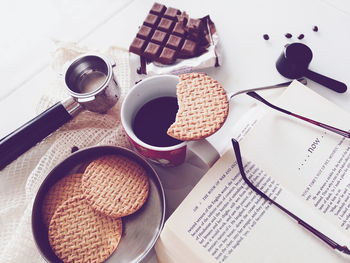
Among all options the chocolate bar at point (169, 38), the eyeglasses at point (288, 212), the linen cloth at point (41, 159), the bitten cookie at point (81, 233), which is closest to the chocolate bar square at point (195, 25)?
the chocolate bar at point (169, 38)

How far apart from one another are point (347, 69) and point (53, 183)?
0.58 metres

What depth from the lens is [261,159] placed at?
52 cm

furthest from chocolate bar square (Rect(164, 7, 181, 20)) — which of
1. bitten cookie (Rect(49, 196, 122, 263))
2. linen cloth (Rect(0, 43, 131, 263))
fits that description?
bitten cookie (Rect(49, 196, 122, 263))

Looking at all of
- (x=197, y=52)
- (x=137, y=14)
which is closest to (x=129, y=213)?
(x=197, y=52)

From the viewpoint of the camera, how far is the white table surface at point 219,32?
2.16ft

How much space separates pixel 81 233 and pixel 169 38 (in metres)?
0.38

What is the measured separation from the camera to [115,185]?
0.51 meters

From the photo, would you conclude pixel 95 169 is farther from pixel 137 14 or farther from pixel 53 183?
pixel 137 14

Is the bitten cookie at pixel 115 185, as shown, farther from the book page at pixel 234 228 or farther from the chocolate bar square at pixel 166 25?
the chocolate bar square at pixel 166 25

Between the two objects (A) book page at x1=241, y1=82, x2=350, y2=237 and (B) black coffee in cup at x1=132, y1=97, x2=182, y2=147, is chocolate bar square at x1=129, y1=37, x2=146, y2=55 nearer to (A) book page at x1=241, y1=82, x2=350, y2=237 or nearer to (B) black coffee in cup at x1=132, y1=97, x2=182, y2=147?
(B) black coffee in cup at x1=132, y1=97, x2=182, y2=147

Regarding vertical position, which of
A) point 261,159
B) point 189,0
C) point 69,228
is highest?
point 189,0

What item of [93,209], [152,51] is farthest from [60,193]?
[152,51]

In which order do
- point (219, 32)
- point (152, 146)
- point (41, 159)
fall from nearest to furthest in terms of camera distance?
point (152, 146) < point (41, 159) < point (219, 32)

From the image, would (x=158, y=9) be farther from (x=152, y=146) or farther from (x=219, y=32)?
(x=152, y=146)
